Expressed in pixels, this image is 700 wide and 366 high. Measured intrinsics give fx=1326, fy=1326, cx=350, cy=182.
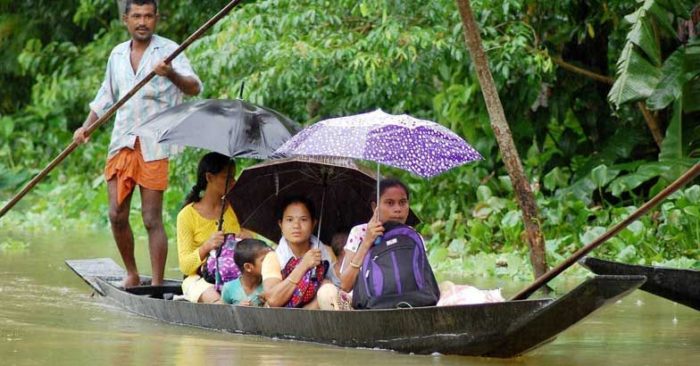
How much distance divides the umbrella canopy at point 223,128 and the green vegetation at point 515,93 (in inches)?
109

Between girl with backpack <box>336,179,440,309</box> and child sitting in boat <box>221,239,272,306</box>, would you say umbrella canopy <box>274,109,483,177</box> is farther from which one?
child sitting in boat <box>221,239,272,306</box>

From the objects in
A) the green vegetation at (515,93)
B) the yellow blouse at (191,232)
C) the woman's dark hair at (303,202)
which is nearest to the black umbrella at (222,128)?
the yellow blouse at (191,232)

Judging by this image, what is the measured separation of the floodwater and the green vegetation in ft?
4.72

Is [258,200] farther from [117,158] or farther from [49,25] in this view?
[49,25]

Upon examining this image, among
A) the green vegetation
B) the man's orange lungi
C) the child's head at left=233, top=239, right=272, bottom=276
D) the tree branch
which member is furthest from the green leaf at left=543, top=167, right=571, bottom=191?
the child's head at left=233, top=239, right=272, bottom=276

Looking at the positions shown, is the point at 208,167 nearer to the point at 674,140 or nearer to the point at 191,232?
the point at 191,232

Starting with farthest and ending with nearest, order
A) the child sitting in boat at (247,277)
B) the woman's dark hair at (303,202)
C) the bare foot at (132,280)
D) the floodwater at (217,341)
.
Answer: the bare foot at (132,280)
the child sitting in boat at (247,277)
the woman's dark hair at (303,202)
the floodwater at (217,341)

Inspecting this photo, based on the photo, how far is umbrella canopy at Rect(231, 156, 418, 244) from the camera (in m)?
7.61

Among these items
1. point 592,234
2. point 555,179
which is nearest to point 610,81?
point 555,179

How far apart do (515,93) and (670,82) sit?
6.59 feet

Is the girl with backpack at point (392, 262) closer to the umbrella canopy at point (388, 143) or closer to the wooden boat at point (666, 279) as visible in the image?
the umbrella canopy at point (388, 143)

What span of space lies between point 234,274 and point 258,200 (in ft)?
1.50

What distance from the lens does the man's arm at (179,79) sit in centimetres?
805

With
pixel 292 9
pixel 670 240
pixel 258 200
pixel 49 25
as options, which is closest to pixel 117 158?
pixel 258 200
